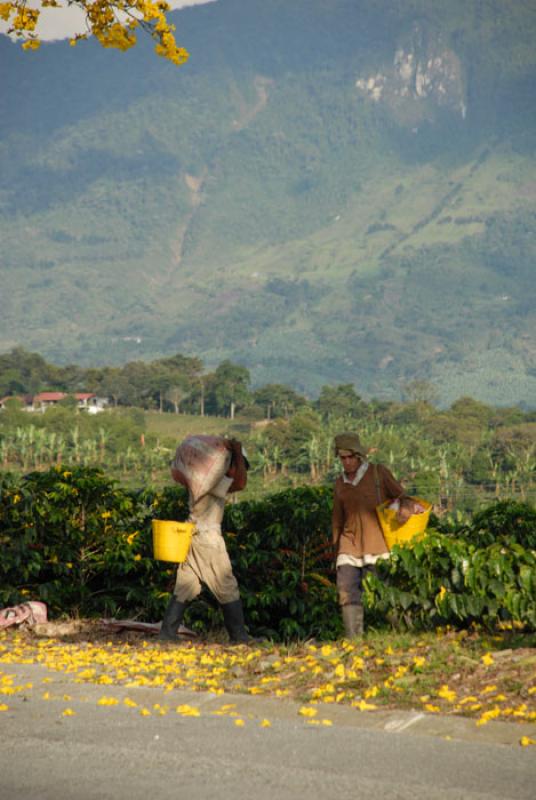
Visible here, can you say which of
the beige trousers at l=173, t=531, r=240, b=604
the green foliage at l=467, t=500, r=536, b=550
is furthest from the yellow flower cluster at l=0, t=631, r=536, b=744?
the green foliage at l=467, t=500, r=536, b=550

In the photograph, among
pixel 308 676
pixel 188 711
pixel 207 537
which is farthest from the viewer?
pixel 207 537

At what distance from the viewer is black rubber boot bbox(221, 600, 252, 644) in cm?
927

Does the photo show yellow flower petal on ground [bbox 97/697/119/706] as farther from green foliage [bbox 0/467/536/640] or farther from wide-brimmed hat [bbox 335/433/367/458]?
green foliage [bbox 0/467/536/640]

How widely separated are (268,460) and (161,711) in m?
154

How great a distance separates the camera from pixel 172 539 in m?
9.12

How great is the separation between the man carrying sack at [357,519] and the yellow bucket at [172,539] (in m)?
1.15

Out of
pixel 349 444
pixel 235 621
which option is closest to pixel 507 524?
pixel 349 444

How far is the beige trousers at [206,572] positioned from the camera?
30.2ft

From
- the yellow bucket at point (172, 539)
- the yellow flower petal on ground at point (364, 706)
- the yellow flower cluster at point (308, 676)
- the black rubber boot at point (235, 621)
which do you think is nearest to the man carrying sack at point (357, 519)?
the yellow flower cluster at point (308, 676)

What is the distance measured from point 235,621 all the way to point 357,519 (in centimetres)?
131

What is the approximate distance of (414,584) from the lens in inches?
321

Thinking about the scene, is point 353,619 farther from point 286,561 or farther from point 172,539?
point 286,561

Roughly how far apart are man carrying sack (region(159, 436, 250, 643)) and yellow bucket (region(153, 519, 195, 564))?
5.1 inches

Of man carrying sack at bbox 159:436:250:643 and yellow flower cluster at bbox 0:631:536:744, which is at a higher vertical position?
man carrying sack at bbox 159:436:250:643
